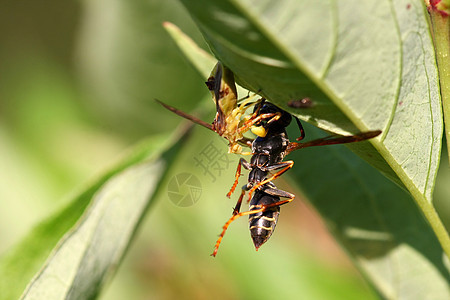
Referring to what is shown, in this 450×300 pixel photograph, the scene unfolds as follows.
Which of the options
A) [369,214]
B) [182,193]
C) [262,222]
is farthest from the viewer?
Answer: [182,193]

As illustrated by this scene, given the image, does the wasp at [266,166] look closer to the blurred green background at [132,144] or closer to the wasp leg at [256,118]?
the wasp leg at [256,118]

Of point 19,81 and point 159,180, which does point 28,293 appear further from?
point 19,81

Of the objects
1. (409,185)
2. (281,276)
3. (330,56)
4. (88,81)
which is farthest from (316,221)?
(330,56)

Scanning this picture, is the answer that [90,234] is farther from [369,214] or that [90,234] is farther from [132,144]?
[132,144]

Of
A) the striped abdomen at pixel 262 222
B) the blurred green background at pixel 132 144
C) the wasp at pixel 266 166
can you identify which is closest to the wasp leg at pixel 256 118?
the wasp at pixel 266 166

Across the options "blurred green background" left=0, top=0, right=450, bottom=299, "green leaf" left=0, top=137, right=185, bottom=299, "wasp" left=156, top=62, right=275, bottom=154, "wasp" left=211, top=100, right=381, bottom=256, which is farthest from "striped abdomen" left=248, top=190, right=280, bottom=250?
"blurred green background" left=0, top=0, right=450, bottom=299

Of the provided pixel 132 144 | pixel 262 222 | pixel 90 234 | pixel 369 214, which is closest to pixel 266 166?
pixel 262 222
